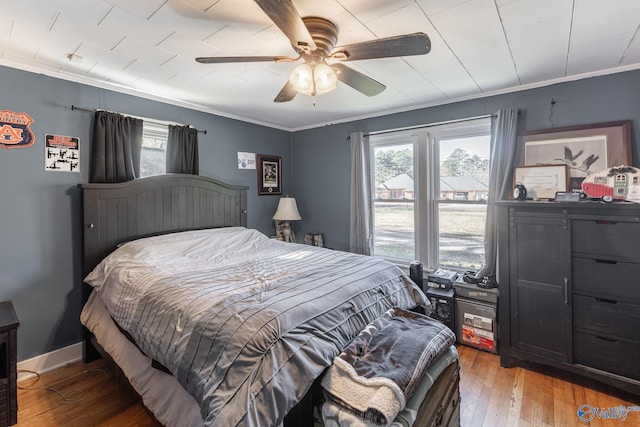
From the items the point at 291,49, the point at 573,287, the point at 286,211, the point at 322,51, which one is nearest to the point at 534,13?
the point at 322,51

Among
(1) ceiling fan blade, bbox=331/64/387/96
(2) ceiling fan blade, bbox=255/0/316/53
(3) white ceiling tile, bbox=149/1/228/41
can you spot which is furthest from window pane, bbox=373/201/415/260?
(3) white ceiling tile, bbox=149/1/228/41

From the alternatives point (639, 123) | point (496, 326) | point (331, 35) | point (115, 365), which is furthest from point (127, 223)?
point (639, 123)

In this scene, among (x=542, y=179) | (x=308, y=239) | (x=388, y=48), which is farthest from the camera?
(x=308, y=239)

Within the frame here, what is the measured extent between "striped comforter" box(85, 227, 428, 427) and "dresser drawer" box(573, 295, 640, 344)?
113 cm

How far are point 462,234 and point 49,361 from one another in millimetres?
4011

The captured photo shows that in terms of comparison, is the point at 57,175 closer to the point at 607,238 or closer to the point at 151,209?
the point at 151,209

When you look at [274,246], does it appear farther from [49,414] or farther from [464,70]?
[464,70]

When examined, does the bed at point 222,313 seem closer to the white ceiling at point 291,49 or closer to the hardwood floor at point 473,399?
the hardwood floor at point 473,399

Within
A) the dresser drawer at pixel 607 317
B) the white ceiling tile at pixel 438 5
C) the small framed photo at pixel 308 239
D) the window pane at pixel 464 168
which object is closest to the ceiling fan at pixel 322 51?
the white ceiling tile at pixel 438 5

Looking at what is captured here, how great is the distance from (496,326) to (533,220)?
1.00m

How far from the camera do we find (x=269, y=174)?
14.0 feet

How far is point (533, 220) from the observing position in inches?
93.7

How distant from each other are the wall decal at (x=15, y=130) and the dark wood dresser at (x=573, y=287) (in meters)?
3.80

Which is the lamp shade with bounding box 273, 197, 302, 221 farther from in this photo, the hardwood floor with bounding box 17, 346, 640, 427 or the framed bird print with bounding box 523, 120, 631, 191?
the framed bird print with bounding box 523, 120, 631, 191
